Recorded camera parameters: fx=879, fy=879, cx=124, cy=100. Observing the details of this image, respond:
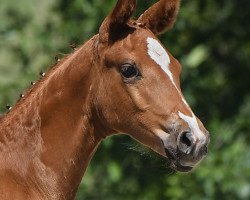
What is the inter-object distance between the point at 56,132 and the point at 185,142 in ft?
2.20

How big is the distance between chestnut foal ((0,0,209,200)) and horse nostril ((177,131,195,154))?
81mm

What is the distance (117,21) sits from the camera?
4.06m


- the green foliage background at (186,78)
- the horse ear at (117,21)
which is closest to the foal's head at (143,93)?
the horse ear at (117,21)

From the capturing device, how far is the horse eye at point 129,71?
3954mm

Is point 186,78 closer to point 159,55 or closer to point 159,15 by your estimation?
point 159,15

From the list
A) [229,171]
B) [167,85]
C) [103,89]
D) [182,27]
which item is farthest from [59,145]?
[182,27]

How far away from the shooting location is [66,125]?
4.12 m

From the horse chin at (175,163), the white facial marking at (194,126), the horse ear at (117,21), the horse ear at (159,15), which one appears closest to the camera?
the white facial marking at (194,126)

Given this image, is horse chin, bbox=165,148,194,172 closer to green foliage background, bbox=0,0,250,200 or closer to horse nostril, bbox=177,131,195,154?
horse nostril, bbox=177,131,195,154

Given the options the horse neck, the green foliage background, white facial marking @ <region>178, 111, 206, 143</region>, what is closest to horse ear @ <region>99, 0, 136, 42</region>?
the horse neck

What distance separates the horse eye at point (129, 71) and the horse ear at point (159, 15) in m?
0.36

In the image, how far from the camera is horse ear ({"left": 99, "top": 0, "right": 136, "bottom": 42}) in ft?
13.2

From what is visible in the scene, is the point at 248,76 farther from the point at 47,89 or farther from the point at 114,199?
the point at 47,89

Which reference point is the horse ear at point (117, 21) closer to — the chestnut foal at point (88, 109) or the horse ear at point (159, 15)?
the chestnut foal at point (88, 109)
